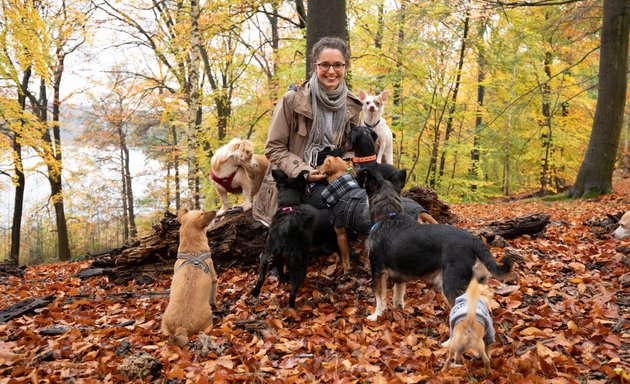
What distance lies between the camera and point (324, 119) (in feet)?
17.4

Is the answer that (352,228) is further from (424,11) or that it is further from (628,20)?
(628,20)

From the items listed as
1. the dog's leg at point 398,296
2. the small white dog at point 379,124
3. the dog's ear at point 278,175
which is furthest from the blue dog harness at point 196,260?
the small white dog at point 379,124

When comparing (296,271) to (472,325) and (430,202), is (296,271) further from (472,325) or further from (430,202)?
(430,202)

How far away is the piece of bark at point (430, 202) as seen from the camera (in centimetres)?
654

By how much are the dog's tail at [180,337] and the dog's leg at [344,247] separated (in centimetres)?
214

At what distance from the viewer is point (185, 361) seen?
334cm

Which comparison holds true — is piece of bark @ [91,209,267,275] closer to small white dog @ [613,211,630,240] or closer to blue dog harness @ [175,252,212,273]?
blue dog harness @ [175,252,212,273]

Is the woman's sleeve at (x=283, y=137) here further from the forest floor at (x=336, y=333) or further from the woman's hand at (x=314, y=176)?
the forest floor at (x=336, y=333)

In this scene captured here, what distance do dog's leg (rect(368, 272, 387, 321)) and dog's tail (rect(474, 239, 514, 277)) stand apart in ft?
3.42

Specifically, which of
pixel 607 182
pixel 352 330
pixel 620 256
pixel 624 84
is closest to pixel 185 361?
pixel 352 330

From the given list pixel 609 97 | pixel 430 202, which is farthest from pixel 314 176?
pixel 609 97

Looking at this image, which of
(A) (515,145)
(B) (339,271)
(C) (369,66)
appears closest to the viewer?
(B) (339,271)

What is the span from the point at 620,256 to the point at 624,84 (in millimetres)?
8463

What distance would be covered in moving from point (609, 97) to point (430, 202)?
323 inches
